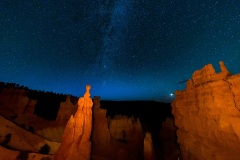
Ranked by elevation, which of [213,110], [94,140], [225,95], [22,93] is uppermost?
[22,93]

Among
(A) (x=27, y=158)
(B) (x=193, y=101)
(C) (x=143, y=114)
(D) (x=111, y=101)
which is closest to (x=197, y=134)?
(B) (x=193, y=101)

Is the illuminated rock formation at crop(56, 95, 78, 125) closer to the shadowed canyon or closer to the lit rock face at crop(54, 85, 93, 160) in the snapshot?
the shadowed canyon

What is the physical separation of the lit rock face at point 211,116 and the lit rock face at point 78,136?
837cm

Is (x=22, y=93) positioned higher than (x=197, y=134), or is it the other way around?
(x=22, y=93)

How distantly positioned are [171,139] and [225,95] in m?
16.1

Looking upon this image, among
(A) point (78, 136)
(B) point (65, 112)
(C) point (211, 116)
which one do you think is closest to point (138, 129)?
(B) point (65, 112)

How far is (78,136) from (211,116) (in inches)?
400

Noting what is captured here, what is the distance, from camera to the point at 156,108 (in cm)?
8775

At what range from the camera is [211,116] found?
9.58 meters

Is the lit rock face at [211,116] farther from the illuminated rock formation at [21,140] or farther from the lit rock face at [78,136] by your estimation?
→ the illuminated rock formation at [21,140]

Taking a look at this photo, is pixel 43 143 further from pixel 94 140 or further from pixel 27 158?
pixel 94 140

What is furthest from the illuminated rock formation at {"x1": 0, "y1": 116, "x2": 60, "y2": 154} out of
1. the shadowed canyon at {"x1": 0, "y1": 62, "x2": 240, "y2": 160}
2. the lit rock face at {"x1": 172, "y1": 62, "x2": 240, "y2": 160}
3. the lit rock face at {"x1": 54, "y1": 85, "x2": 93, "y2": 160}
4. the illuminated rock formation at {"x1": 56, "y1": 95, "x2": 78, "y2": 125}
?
the lit rock face at {"x1": 172, "y1": 62, "x2": 240, "y2": 160}

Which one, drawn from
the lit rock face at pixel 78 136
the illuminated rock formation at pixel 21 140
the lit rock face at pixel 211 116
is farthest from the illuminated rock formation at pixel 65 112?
the lit rock face at pixel 211 116

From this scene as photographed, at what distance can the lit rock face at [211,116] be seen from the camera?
837cm
